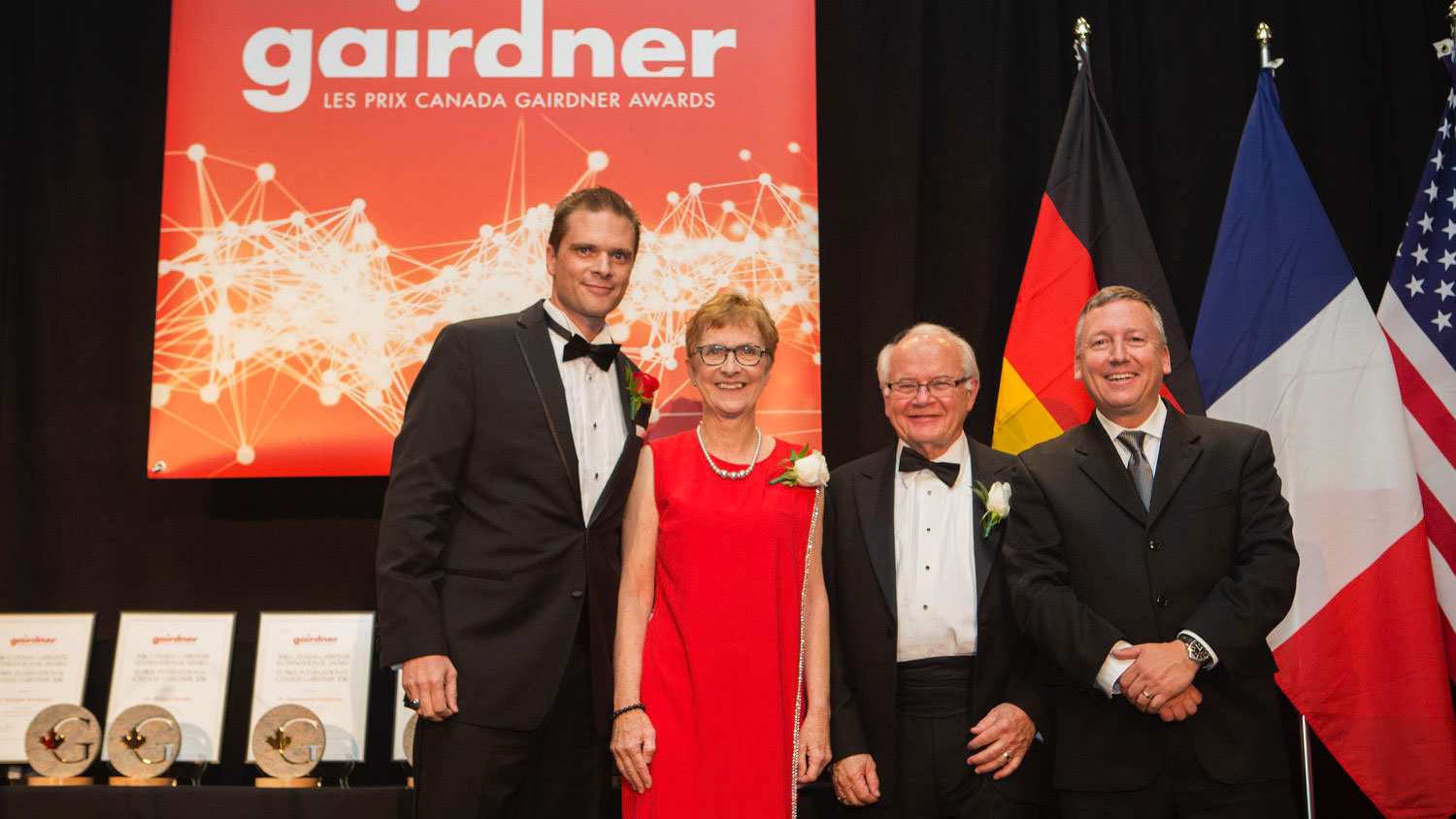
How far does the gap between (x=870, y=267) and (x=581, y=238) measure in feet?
5.21

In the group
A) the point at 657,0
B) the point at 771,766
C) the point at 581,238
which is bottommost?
the point at 771,766

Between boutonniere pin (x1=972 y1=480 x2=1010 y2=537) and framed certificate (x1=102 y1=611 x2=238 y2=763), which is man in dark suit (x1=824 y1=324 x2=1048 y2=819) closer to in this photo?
boutonniere pin (x1=972 y1=480 x2=1010 y2=537)

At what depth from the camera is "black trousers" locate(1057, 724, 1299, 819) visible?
90.7 inches

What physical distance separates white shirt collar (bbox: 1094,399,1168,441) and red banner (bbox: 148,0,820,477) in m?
1.28

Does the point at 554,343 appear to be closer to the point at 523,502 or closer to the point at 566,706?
the point at 523,502

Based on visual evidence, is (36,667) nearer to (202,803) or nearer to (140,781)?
(140,781)

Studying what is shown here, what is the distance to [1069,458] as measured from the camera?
2.58m

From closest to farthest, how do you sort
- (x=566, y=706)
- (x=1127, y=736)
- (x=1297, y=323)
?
(x=1127, y=736)
(x=566, y=706)
(x=1297, y=323)

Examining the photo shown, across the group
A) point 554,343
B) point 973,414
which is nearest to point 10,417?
point 554,343

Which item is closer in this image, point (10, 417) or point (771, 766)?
point (771, 766)

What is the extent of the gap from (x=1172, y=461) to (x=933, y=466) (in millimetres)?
550

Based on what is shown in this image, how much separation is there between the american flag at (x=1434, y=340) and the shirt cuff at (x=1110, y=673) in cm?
164

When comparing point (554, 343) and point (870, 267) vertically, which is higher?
point (870, 267)

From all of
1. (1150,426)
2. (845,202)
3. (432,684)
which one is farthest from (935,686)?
(845,202)
